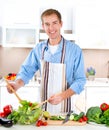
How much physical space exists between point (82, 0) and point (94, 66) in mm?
1043

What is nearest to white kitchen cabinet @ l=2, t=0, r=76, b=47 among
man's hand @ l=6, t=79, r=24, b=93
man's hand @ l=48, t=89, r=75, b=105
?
man's hand @ l=6, t=79, r=24, b=93

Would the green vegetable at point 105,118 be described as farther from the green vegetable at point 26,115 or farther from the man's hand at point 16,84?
the man's hand at point 16,84

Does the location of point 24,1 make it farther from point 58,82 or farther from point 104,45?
point 58,82

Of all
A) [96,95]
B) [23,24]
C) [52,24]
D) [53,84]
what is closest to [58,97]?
[53,84]

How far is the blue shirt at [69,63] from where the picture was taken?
2215 millimetres

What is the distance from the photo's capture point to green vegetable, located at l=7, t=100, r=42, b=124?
5.83ft

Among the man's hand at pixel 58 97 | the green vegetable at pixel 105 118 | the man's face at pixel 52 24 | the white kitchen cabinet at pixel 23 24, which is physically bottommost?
the green vegetable at pixel 105 118

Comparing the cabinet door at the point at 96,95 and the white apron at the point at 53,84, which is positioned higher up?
the white apron at the point at 53,84

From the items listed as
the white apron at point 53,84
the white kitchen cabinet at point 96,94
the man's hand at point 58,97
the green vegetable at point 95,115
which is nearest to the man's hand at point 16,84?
the white apron at point 53,84

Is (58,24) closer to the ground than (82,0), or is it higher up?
closer to the ground

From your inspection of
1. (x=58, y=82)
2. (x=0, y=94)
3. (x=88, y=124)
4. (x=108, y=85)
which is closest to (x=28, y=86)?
(x=0, y=94)

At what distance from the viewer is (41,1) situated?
13.7ft

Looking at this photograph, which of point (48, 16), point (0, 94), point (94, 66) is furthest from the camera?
point (94, 66)

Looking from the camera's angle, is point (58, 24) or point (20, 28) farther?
point (20, 28)
